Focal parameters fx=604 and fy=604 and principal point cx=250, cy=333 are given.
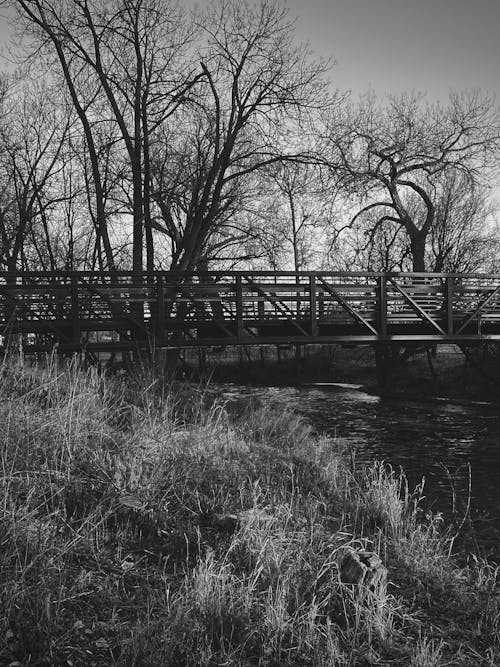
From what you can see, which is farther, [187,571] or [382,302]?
[382,302]

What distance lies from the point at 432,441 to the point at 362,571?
9.29 metres

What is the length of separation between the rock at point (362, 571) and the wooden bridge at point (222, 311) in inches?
293

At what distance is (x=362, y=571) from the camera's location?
417cm

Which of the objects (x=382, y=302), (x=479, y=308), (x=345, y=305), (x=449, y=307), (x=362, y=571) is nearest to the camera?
(x=362, y=571)

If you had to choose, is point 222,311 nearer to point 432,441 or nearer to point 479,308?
point 432,441

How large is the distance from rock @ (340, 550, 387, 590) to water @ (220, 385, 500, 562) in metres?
1.68

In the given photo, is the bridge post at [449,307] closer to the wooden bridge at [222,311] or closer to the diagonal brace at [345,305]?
the wooden bridge at [222,311]

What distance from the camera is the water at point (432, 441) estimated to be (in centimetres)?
755

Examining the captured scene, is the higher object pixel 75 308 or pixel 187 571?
pixel 75 308

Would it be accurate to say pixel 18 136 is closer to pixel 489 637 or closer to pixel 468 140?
pixel 468 140

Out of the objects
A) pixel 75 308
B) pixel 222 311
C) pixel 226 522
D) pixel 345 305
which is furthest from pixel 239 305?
pixel 226 522

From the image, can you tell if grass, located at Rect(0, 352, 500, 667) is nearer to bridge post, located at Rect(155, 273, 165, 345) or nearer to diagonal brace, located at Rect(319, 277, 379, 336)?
bridge post, located at Rect(155, 273, 165, 345)

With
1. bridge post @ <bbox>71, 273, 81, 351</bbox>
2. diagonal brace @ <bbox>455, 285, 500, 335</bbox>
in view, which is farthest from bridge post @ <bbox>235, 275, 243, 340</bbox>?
diagonal brace @ <bbox>455, 285, 500, 335</bbox>

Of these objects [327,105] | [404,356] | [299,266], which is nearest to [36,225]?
[299,266]
